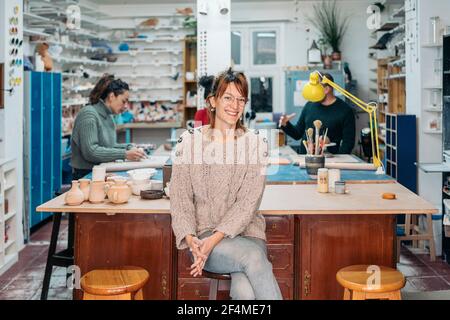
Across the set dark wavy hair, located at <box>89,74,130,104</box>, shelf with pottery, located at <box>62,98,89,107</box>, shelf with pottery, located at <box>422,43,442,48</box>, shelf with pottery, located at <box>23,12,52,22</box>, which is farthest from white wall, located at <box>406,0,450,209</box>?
shelf with pottery, located at <box>62,98,89,107</box>

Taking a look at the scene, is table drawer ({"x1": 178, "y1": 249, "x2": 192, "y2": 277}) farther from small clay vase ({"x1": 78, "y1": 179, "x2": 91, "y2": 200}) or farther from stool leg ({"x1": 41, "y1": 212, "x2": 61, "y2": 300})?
stool leg ({"x1": 41, "y1": 212, "x2": 61, "y2": 300})

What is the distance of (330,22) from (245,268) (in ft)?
22.6

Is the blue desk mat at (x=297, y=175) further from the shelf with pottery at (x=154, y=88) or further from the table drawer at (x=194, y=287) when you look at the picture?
the shelf with pottery at (x=154, y=88)

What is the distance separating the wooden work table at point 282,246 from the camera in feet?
10.1

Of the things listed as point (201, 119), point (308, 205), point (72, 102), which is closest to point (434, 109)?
point (201, 119)

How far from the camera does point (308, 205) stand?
3004 millimetres

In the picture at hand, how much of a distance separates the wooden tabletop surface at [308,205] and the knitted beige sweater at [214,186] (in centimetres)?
32

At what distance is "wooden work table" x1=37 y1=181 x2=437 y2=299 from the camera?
3.08 meters

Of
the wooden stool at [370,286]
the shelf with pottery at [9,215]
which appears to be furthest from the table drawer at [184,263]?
the shelf with pottery at [9,215]

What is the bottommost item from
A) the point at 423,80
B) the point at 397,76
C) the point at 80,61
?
the point at 423,80

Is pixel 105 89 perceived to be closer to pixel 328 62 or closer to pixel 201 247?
pixel 201 247

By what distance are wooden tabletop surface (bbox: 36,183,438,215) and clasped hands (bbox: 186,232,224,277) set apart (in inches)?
16.7

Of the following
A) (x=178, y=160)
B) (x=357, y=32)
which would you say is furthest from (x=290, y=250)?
(x=357, y=32)
